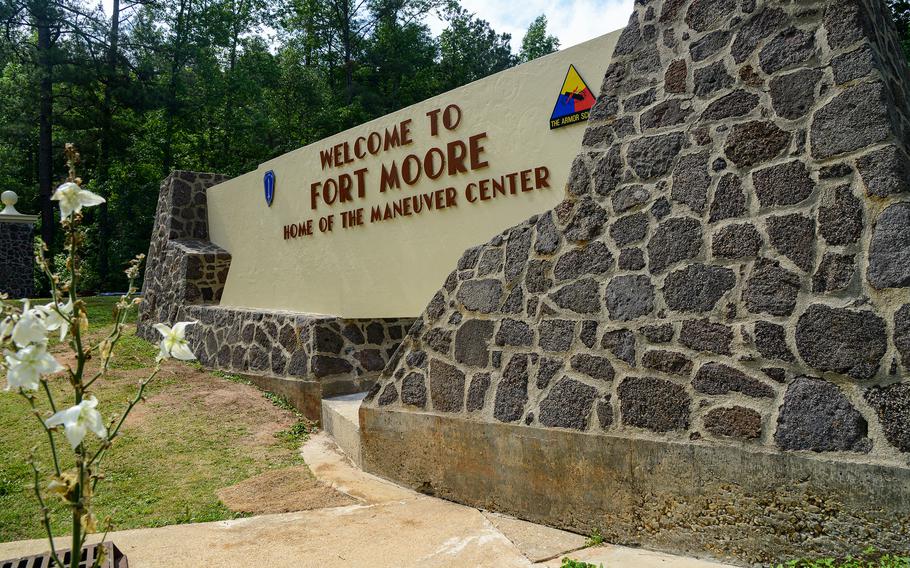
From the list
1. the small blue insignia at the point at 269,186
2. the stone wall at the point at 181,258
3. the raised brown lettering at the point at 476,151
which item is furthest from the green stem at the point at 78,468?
the stone wall at the point at 181,258

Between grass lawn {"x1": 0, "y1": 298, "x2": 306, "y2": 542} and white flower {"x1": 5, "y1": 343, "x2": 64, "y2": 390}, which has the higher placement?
white flower {"x1": 5, "y1": 343, "x2": 64, "y2": 390}

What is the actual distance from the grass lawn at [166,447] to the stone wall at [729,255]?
2.73m

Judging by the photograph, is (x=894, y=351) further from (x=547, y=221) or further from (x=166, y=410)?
(x=166, y=410)

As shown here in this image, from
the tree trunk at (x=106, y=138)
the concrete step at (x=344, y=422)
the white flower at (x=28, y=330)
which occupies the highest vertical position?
the tree trunk at (x=106, y=138)

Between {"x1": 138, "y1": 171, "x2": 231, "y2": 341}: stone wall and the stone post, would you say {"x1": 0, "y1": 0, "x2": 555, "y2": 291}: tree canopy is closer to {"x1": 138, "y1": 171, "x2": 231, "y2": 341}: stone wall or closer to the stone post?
the stone post

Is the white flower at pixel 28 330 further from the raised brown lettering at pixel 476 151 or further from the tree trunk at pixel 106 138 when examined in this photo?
the tree trunk at pixel 106 138

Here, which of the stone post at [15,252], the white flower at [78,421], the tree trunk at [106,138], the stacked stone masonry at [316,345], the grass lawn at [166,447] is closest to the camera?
the white flower at [78,421]

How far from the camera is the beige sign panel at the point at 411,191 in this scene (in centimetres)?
590

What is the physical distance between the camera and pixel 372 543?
4.07m

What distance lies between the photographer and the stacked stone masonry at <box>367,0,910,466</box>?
302 centimetres

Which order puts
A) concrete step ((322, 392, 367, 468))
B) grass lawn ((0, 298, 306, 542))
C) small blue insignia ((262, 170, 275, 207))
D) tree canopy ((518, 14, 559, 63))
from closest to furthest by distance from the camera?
grass lawn ((0, 298, 306, 542))
concrete step ((322, 392, 367, 468))
small blue insignia ((262, 170, 275, 207))
tree canopy ((518, 14, 559, 63))

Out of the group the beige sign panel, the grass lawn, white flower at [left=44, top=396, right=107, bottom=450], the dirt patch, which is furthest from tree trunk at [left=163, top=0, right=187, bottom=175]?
white flower at [left=44, top=396, right=107, bottom=450]

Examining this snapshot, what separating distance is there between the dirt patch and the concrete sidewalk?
0.24 m

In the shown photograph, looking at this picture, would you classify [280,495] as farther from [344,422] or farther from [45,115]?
[45,115]
